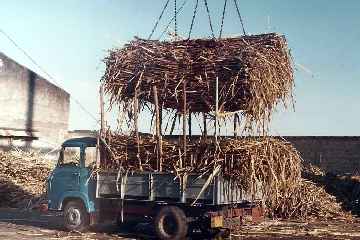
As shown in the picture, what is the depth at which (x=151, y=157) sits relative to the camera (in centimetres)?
1276

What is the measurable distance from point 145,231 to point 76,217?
74.5 inches

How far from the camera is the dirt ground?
13.0 meters

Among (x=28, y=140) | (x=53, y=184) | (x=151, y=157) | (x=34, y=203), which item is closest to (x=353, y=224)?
(x=151, y=157)

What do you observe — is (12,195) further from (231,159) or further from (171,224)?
(231,159)

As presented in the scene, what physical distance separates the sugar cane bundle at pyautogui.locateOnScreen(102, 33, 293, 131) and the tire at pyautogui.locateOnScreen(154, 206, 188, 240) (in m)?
2.76

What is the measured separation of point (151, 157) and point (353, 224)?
7797mm

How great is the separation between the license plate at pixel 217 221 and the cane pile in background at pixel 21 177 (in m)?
10.9

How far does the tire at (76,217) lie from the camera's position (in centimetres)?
Answer: 1348

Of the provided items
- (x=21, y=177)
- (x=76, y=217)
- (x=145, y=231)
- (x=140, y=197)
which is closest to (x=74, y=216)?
(x=76, y=217)

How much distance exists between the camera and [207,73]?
1292 centimetres

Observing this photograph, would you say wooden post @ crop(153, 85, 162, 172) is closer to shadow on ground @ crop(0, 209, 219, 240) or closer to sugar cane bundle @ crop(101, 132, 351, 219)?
sugar cane bundle @ crop(101, 132, 351, 219)

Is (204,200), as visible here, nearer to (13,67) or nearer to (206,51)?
(206,51)

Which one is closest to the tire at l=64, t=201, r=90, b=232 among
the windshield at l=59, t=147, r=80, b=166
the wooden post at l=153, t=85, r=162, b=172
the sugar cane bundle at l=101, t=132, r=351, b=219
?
the windshield at l=59, t=147, r=80, b=166

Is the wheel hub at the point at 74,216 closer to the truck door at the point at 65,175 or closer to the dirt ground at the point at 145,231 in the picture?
the dirt ground at the point at 145,231
